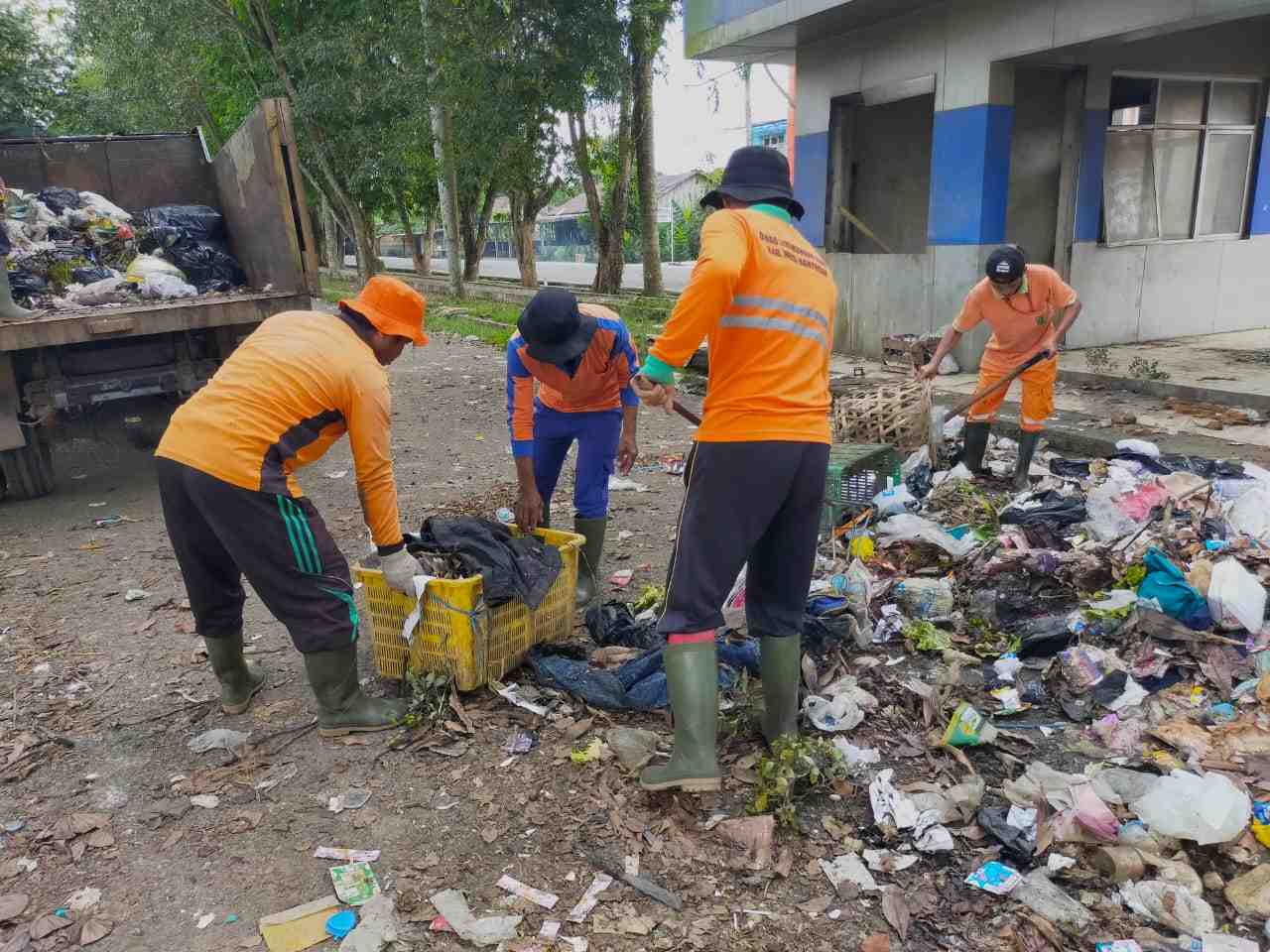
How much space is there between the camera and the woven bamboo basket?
5996 mm

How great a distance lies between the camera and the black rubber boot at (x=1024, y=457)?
579 cm

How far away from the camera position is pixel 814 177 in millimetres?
11102

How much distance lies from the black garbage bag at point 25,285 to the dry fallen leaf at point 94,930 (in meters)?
5.07

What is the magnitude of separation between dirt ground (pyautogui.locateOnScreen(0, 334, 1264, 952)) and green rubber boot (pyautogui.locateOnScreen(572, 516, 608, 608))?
2.74 ft

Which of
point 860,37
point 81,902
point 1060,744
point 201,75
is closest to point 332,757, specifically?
point 81,902

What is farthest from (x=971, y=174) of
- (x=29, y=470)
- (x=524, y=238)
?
(x=524, y=238)

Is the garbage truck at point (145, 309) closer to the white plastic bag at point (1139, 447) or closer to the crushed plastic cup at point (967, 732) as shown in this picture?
the crushed plastic cup at point (967, 732)

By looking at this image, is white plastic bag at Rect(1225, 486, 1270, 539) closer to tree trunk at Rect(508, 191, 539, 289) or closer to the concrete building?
the concrete building

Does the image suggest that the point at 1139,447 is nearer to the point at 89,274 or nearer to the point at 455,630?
the point at 455,630

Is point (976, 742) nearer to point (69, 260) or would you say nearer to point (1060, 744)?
point (1060, 744)

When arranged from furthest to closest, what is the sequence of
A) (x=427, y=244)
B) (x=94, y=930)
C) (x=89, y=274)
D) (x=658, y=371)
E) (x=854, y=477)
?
1. (x=427, y=244)
2. (x=89, y=274)
3. (x=854, y=477)
4. (x=658, y=371)
5. (x=94, y=930)

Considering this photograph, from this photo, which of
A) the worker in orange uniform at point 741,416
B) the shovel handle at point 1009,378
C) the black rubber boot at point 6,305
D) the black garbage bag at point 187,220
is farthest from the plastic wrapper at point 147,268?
the shovel handle at point 1009,378

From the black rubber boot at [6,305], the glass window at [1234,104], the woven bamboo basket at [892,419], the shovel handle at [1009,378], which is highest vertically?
the glass window at [1234,104]

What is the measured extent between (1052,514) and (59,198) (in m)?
7.11
